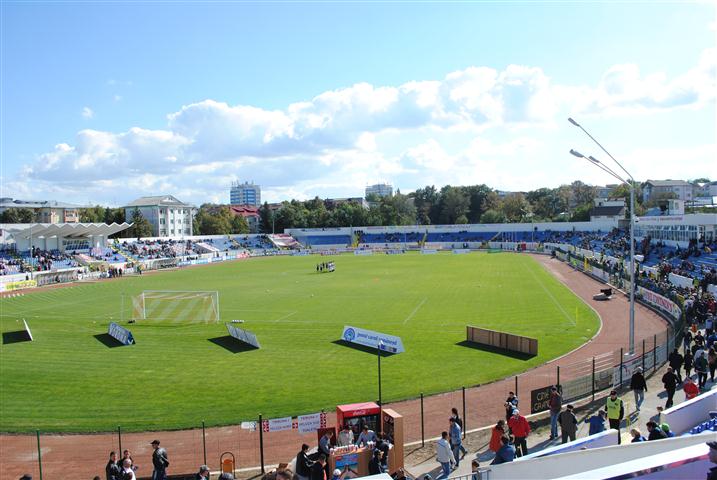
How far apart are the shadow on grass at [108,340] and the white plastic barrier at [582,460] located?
26.8 meters

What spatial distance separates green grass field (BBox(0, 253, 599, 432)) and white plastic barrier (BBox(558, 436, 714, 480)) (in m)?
13.6

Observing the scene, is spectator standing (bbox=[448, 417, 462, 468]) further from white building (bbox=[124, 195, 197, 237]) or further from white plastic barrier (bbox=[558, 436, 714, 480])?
white building (bbox=[124, 195, 197, 237])

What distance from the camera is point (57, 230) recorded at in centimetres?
7694

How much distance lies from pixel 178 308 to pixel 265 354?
53.5ft

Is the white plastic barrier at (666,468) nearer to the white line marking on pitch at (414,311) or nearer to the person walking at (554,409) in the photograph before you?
the person walking at (554,409)

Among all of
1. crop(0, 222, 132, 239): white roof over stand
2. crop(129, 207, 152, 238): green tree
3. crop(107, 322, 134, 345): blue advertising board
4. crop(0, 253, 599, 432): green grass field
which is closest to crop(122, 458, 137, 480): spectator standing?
crop(0, 253, 599, 432): green grass field

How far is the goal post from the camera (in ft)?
125

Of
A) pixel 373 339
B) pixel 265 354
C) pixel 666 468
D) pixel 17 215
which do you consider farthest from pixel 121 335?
pixel 17 215

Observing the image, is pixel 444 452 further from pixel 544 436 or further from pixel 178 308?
pixel 178 308

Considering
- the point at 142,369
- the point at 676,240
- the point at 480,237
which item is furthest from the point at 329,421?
the point at 480,237

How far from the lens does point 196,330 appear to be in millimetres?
34625

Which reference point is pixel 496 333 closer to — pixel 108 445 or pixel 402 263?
pixel 108 445

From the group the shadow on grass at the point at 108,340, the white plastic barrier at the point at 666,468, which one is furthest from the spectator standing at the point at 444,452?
the shadow on grass at the point at 108,340

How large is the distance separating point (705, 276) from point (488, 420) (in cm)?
2709
